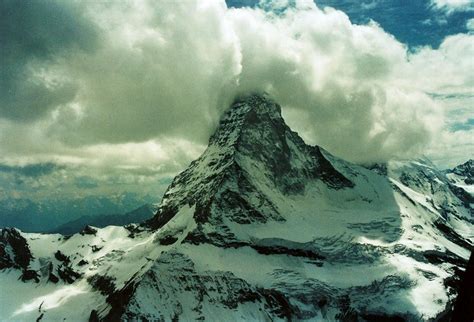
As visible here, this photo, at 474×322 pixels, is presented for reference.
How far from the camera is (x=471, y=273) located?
64.2ft

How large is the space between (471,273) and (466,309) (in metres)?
2.10

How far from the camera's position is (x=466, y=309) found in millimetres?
20672

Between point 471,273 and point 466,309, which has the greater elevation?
point 471,273
